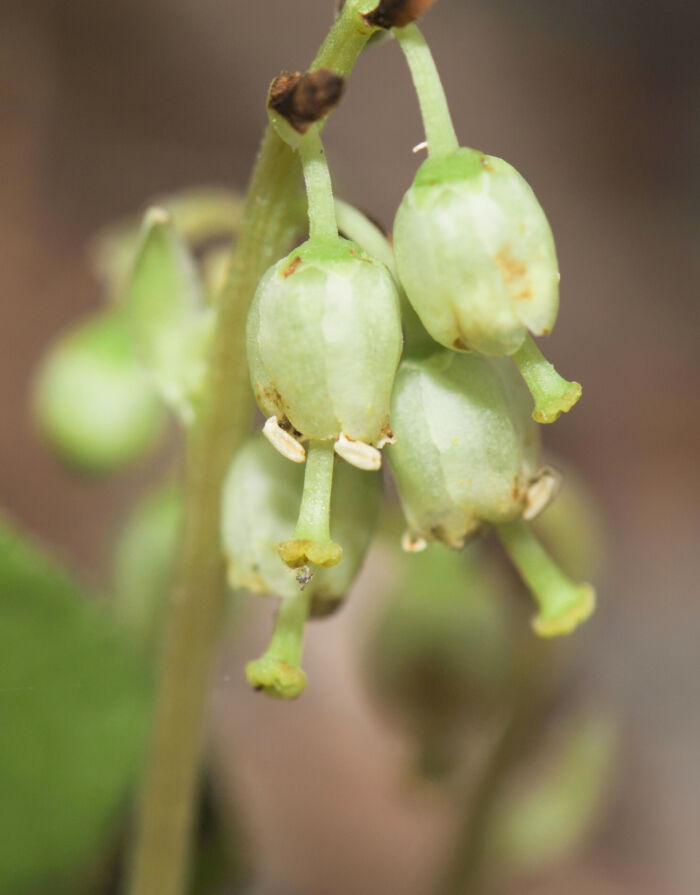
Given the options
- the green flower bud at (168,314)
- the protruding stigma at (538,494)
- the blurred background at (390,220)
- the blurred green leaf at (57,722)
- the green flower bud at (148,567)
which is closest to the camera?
the protruding stigma at (538,494)

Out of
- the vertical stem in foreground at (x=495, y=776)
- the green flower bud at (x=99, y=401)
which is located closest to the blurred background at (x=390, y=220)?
the vertical stem in foreground at (x=495, y=776)

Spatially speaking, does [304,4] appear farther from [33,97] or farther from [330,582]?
[330,582]

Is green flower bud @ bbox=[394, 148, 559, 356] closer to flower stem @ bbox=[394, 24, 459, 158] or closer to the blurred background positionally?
flower stem @ bbox=[394, 24, 459, 158]

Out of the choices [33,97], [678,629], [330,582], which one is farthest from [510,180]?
[33,97]

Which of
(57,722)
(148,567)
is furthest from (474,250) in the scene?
(148,567)

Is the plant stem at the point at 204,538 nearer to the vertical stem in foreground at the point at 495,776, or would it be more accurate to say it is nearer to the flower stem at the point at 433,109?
the flower stem at the point at 433,109
